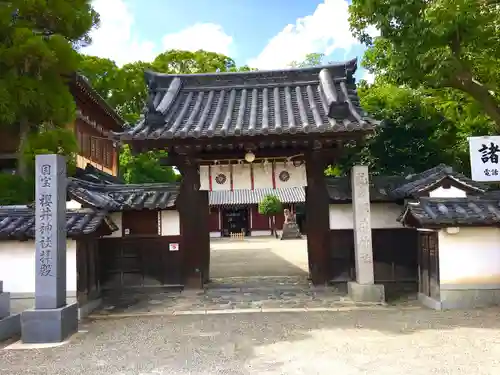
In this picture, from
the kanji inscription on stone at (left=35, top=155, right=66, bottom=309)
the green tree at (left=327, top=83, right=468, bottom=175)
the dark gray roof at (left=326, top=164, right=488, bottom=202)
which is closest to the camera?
the kanji inscription on stone at (left=35, top=155, right=66, bottom=309)

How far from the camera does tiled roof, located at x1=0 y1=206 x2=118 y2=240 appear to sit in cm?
958

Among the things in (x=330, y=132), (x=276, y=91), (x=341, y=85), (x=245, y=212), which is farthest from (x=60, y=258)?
(x=245, y=212)

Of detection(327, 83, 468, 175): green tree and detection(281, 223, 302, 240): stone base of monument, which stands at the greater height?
detection(327, 83, 468, 175): green tree

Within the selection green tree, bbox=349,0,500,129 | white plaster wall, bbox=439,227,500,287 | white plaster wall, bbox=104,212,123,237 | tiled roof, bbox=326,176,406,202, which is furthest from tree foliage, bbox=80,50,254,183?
white plaster wall, bbox=439,227,500,287

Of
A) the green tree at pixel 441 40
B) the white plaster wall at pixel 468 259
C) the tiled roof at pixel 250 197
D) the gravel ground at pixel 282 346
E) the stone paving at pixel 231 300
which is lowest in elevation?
the gravel ground at pixel 282 346

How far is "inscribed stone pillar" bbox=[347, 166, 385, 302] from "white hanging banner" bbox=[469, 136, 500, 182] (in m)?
2.78

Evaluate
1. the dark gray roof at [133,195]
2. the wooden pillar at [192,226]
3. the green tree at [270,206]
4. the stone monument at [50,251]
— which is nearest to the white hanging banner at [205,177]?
the wooden pillar at [192,226]

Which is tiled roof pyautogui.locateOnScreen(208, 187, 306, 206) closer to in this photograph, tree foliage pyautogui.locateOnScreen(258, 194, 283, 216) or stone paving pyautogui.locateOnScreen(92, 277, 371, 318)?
tree foliage pyautogui.locateOnScreen(258, 194, 283, 216)

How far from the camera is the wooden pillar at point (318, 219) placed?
11820 mm

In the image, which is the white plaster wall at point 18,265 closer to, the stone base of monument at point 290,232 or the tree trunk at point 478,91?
the tree trunk at point 478,91

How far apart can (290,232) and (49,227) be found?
3141cm

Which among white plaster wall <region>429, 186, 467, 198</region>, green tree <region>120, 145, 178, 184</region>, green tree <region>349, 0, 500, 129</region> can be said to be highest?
green tree <region>349, 0, 500, 129</region>

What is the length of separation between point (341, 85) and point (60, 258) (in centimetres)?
912

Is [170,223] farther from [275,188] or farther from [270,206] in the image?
[270,206]
